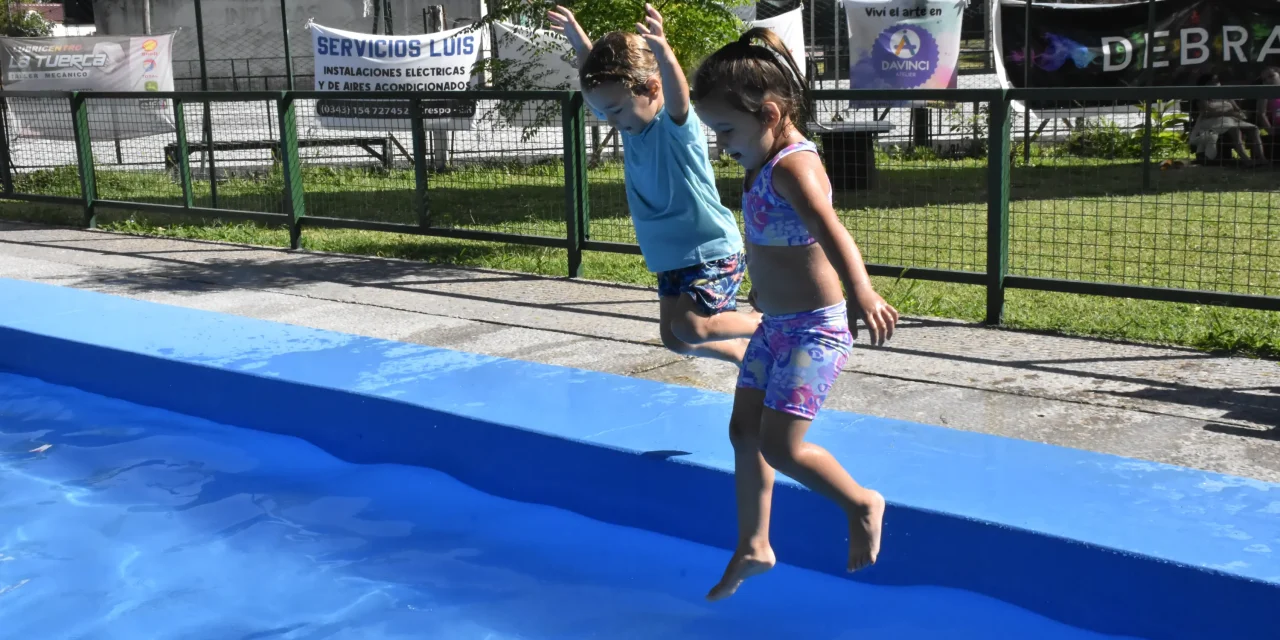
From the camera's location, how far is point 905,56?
14.2m

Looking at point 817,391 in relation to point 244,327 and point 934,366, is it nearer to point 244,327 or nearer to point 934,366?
point 934,366

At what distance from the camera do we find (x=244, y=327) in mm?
6500

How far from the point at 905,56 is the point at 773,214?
11.7 metres

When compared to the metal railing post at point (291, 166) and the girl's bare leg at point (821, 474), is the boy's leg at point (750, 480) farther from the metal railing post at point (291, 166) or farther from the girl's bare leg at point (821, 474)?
the metal railing post at point (291, 166)

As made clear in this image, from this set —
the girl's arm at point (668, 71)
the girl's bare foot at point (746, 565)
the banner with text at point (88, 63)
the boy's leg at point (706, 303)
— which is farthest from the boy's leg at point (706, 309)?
the banner with text at point (88, 63)

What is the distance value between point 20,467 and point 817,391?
4.11m

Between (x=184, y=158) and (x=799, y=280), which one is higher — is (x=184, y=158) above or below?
above

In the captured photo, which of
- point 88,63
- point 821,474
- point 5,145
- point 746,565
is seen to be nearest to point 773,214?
point 821,474

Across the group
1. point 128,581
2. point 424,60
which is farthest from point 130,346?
point 424,60

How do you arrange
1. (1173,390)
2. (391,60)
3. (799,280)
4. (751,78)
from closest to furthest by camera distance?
(751,78) → (799,280) → (1173,390) → (391,60)

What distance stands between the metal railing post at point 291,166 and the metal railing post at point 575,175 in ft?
8.93

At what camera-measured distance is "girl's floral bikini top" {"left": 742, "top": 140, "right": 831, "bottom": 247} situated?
3.10m

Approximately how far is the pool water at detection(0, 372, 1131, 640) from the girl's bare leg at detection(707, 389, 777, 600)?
2.10 ft

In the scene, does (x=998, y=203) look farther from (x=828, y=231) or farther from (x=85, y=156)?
(x=85, y=156)
